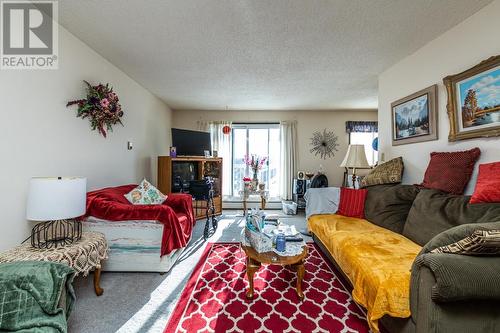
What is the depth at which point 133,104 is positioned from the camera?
3.69 meters

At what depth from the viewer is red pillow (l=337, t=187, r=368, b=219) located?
291 centimetres

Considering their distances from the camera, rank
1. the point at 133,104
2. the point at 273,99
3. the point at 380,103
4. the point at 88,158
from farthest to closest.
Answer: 1. the point at 273,99
2. the point at 133,104
3. the point at 380,103
4. the point at 88,158

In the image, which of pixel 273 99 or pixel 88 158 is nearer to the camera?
pixel 88 158

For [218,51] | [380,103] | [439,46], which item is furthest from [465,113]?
[218,51]

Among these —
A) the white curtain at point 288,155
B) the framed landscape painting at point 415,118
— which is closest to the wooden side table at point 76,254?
the framed landscape painting at point 415,118

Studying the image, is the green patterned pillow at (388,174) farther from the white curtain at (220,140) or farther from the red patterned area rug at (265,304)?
the white curtain at (220,140)

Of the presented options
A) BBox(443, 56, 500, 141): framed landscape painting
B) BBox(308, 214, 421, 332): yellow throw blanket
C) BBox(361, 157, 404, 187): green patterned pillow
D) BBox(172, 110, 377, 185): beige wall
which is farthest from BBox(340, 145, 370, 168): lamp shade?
BBox(172, 110, 377, 185): beige wall

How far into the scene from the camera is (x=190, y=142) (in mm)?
4855

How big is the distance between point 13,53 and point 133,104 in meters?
1.83

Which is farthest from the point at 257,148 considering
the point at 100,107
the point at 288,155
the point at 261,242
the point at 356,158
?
the point at 261,242

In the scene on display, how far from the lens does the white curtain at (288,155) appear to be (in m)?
5.59

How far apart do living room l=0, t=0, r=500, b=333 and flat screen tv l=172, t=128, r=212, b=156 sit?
1124mm

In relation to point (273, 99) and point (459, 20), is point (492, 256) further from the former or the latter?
point (273, 99)

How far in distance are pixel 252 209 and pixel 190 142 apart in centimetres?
278
